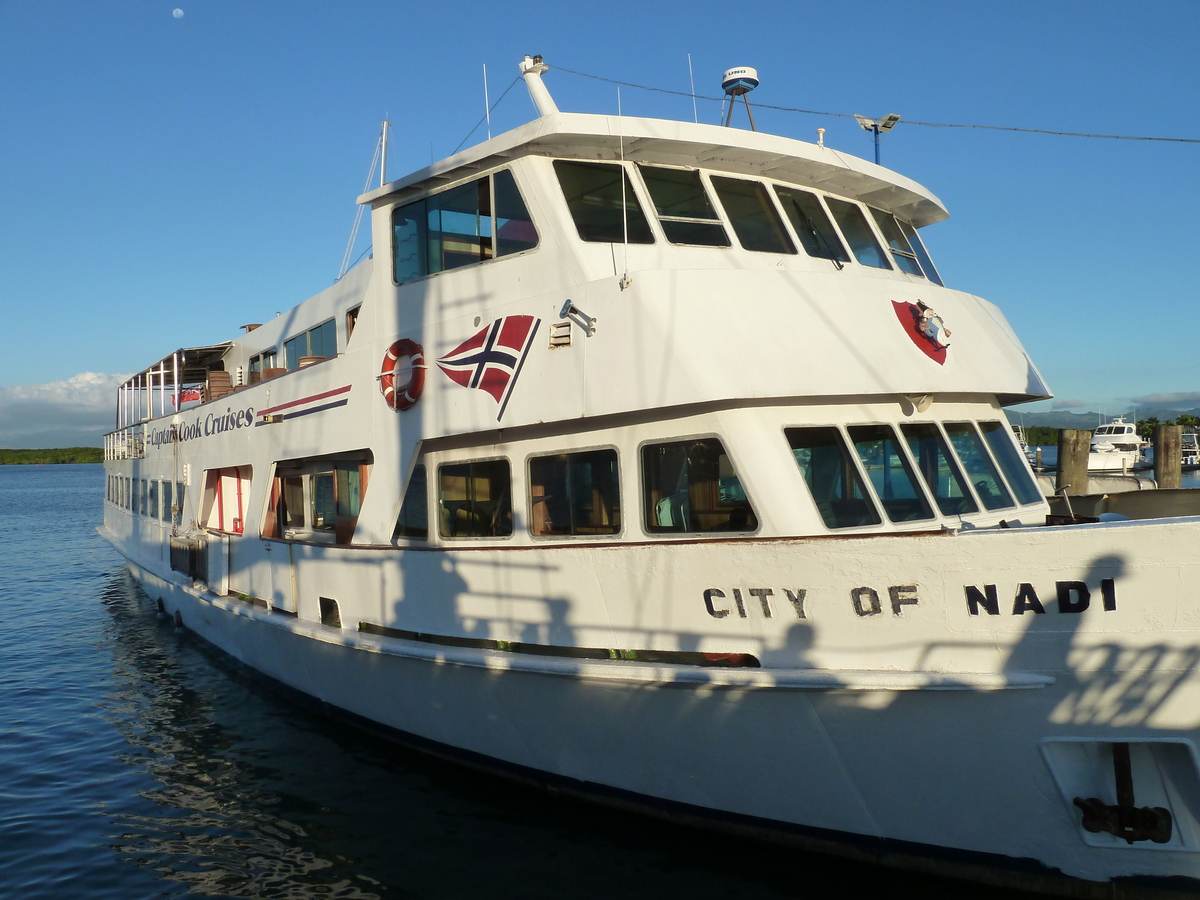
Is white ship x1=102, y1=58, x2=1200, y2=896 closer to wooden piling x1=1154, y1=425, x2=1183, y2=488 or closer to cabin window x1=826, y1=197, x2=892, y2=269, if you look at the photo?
cabin window x1=826, y1=197, x2=892, y2=269

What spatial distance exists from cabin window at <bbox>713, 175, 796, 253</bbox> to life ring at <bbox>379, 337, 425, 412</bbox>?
8.31 feet

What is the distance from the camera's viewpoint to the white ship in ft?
12.9

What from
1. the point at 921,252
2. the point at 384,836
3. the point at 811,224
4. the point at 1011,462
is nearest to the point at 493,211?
the point at 811,224

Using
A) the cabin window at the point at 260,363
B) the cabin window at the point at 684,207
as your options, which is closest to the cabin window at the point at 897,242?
the cabin window at the point at 684,207

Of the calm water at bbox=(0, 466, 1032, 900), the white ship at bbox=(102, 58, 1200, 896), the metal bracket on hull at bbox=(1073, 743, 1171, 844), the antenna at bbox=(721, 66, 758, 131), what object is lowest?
the calm water at bbox=(0, 466, 1032, 900)

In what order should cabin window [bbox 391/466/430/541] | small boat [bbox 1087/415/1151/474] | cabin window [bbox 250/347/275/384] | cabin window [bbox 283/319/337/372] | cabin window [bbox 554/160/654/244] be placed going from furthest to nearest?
small boat [bbox 1087/415/1151/474] → cabin window [bbox 250/347/275/384] → cabin window [bbox 283/319/337/372] → cabin window [bbox 391/466/430/541] → cabin window [bbox 554/160/654/244]

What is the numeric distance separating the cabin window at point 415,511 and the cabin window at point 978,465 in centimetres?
391

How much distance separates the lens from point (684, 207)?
19.1 ft

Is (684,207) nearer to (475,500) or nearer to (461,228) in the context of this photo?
(461,228)

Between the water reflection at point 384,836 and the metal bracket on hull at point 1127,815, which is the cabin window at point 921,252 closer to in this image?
the metal bracket on hull at point 1127,815

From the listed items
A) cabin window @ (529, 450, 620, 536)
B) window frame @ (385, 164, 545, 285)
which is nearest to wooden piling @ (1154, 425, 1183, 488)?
cabin window @ (529, 450, 620, 536)

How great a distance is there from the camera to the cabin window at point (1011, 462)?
19.7 feet

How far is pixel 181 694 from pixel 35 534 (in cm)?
2727

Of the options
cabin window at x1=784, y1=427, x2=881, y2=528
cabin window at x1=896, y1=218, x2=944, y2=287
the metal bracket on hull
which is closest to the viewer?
the metal bracket on hull
